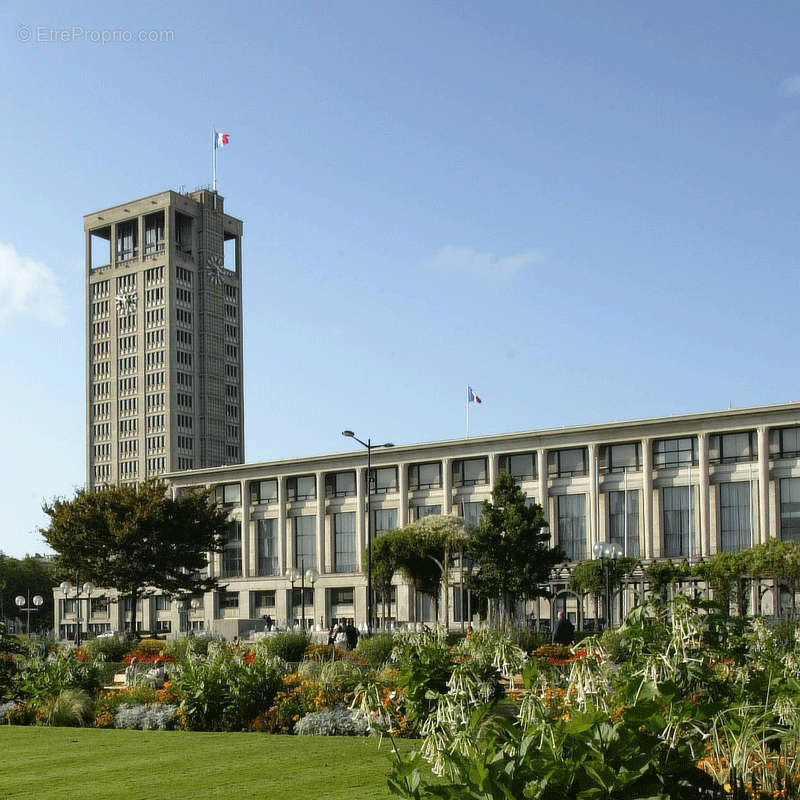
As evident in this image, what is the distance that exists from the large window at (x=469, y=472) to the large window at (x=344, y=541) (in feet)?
34.1

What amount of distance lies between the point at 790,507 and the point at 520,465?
68.1ft

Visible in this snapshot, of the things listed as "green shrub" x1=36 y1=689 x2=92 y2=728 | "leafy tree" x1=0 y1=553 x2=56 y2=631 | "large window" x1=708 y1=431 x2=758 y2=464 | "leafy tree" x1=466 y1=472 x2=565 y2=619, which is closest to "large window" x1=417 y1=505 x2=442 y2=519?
"large window" x1=708 y1=431 x2=758 y2=464

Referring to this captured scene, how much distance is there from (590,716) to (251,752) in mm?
9846

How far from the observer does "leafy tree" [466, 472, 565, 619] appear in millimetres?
64125

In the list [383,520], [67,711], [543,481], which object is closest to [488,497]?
[543,481]

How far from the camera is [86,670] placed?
22.4m

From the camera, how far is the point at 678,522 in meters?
79.8

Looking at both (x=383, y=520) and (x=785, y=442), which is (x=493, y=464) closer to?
(x=383, y=520)

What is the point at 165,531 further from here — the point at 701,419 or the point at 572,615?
the point at 701,419

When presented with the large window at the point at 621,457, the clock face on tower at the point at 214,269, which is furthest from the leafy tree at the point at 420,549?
the clock face on tower at the point at 214,269

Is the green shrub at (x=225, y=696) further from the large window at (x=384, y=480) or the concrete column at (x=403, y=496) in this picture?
the large window at (x=384, y=480)

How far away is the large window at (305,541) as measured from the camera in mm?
96438

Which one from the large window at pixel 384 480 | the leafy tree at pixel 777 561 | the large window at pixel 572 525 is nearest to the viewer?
the leafy tree at pixel 777 561

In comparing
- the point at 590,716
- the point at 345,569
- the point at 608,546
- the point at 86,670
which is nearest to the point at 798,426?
the point at 608,546
